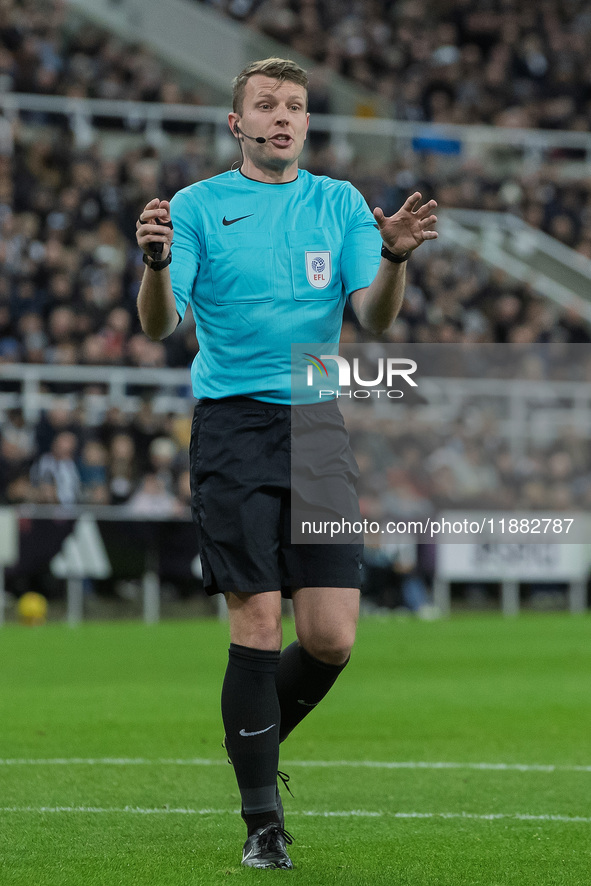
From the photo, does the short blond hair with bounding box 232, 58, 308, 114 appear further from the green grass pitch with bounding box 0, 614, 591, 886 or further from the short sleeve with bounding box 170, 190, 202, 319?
the green grass pitch with bounding box 0, 614, 591, 886

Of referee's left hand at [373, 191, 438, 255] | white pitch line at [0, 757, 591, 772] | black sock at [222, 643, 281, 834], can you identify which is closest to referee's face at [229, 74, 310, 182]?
referee's left hand at [373, 191, 438, 255]

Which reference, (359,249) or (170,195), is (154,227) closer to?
(359,249)

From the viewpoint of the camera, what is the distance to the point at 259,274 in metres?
4.21

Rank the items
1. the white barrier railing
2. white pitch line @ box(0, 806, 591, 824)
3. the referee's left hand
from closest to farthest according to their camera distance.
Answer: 1. the referee's left hand
2. white pitch line @ box(0, 806, 591, 824)
3. the white barrier railing

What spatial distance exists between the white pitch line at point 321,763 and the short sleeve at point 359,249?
2.64 metres

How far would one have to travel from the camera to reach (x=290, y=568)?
4121 millimetres

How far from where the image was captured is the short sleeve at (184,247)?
4.13 metres

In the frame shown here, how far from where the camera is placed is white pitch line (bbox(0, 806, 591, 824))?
4.82 meters

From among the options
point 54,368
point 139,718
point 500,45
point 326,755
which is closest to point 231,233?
point 326,755

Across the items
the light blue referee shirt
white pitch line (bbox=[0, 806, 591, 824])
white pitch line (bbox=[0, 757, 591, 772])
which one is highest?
the light blue referee shirt

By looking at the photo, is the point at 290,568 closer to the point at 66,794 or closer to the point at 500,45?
the point at 66,794

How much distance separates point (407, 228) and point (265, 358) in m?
0.61

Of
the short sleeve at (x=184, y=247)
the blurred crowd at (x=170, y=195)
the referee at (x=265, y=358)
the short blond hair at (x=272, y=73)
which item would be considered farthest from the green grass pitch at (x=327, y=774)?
the blurred crowd at (x=170, y=195)

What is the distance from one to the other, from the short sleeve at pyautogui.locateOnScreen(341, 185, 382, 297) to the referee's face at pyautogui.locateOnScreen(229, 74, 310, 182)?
27 cm
